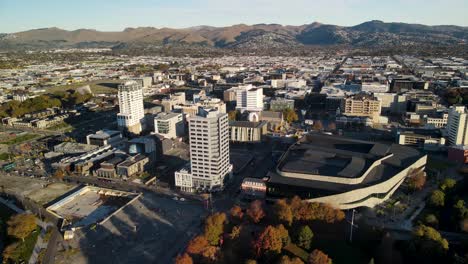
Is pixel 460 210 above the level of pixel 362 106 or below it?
below

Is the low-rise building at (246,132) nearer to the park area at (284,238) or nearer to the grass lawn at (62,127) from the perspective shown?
the park area at (284,238)

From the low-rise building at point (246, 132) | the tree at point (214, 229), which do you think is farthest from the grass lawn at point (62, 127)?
the tree at point (214, 229)

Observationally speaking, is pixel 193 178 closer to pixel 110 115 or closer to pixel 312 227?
pixel 312 227

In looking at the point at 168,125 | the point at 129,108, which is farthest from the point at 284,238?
the point at 129,108

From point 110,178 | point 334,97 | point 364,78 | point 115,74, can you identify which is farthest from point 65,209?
point 115,74

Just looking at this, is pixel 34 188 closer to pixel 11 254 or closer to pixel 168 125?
pixel 11 254

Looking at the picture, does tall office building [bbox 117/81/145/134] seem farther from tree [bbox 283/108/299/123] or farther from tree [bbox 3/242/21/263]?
tree [bbox 3/242/21/263]

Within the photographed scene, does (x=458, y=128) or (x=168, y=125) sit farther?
(x=168, y=125)
